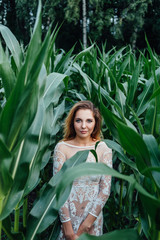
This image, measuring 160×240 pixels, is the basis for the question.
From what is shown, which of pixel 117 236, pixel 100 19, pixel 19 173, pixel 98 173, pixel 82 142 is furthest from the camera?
pixel 100 19

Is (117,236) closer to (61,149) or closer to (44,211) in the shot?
(44,211)

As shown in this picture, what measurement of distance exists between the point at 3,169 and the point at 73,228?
2.36ft

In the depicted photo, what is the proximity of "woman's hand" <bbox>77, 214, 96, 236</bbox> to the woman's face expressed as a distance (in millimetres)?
371

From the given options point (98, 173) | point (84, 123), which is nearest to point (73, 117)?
point (84, 123)

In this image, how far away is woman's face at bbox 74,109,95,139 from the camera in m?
1.21

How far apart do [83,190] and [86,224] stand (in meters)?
0.15

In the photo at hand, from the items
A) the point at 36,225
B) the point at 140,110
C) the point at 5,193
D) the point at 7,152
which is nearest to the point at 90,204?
the point at 36,225

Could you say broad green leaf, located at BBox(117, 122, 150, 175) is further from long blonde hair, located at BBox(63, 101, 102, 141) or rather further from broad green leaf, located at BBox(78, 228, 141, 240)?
long blonde hair, located at BBox(63, 101, 102, 141)

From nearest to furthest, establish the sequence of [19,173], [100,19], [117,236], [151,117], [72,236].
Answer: [117,236]
[19,173]
[151,117]
[72,236]
[100,19]

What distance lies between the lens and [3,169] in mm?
587

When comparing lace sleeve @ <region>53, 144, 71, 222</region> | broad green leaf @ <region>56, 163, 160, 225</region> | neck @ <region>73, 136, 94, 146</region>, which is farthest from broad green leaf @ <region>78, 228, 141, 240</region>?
neck @ <region>73, 136, 94, 146</region>

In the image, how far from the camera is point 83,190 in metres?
1.20

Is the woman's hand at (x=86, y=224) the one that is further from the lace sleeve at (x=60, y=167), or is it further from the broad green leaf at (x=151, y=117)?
the broad green leaf at (x=151, y=117)

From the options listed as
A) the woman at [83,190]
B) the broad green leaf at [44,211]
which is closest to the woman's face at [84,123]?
the woman at [83,190]
